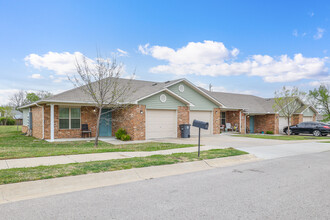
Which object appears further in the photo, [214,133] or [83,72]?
[214,133]

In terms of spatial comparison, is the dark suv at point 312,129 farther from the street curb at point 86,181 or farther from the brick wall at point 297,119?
the street curb at point 86,181

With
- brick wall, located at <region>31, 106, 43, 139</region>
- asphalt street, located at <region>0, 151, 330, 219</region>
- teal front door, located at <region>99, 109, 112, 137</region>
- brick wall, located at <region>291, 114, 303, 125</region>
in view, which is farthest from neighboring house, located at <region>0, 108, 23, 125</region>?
asphalt street, located at <region>0, 151, 330, 219</region>

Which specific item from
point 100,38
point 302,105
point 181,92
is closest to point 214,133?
point 181,92

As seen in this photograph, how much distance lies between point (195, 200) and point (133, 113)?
12334mm

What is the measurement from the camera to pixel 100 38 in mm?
13734

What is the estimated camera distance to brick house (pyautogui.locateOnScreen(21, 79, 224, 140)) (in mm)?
16078

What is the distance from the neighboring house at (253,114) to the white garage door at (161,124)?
9006 millimetres

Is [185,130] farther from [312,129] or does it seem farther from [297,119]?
[297,119]

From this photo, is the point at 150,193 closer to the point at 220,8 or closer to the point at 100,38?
the point at 100,38

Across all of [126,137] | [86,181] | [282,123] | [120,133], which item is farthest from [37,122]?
[282,123]

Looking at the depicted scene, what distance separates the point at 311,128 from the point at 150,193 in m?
25.5

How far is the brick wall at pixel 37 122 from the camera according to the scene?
55.7 feet

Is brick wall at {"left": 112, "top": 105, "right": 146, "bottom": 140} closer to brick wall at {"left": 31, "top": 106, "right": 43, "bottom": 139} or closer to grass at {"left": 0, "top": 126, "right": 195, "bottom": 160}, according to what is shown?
grass at {"left": 0, "top": 126, "right": 195, "bottom": 160}

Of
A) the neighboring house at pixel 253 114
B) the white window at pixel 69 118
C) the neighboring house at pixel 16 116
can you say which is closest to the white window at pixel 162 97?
the white window at pixel 69 118
